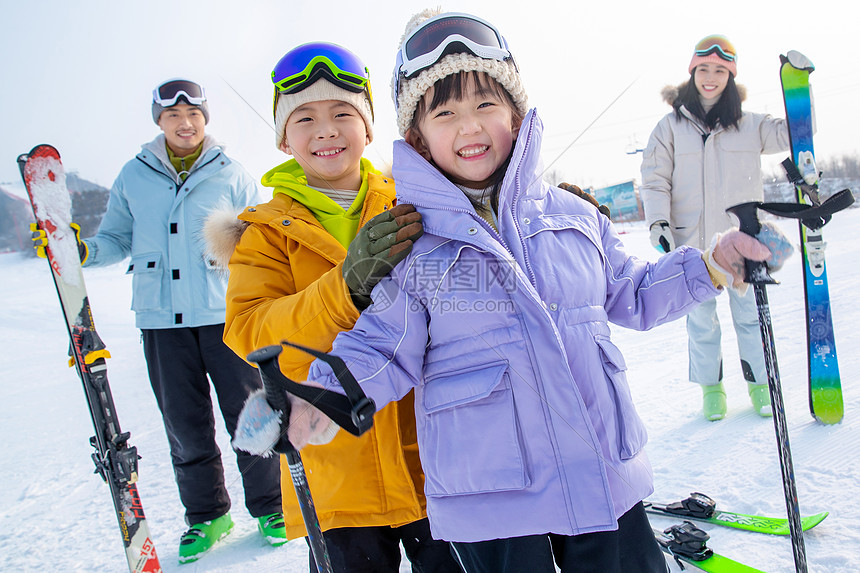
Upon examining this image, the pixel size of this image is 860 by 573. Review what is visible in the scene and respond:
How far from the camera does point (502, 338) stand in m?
1.36

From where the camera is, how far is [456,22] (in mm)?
1556

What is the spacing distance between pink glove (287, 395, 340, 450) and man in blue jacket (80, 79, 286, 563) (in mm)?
1856

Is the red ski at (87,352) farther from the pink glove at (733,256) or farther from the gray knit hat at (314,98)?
the pink glove at (733,256)

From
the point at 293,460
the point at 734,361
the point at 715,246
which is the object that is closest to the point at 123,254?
the point at 293,460

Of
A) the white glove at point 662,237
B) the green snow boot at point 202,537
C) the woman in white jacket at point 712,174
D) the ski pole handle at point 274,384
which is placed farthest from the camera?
the white glove at point 662,237

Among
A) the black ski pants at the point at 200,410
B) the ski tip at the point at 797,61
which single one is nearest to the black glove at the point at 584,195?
the black ski pants at the point at 200,410

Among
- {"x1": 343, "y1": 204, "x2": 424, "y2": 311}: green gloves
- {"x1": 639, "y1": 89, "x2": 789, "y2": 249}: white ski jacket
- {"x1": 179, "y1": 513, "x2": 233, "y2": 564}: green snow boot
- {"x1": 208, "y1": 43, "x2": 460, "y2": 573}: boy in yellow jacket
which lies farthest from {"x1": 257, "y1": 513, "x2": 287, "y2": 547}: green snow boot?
{"x1": 639, "y1": 89, "x2": 789, "y2": 249}: white ski jacket

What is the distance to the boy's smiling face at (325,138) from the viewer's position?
1841 mm

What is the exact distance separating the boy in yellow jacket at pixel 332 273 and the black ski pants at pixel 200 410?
4.34 ft

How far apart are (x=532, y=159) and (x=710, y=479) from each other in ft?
7.58

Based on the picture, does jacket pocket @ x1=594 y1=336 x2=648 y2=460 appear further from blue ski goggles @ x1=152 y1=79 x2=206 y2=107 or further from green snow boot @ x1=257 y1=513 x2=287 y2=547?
blue ski goggles @ x1=152 y1=79 x2=206 y2=107

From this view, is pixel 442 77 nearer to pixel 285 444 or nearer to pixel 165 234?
pixel 285 444

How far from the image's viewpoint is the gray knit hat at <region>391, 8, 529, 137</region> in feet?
4.95

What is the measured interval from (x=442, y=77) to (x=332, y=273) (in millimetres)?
676
